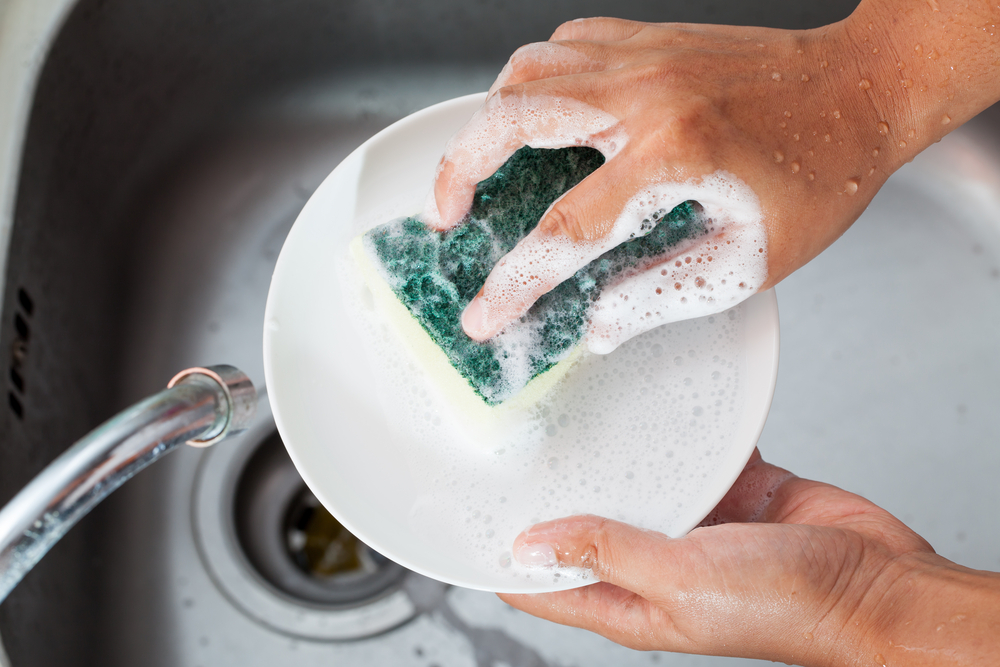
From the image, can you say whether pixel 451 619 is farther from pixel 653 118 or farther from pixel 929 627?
pixel 653 118

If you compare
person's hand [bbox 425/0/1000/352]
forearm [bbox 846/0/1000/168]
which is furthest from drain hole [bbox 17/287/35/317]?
forearm [bbox 846/0/1000/168]

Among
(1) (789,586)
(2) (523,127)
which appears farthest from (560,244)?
(1) (789,586)

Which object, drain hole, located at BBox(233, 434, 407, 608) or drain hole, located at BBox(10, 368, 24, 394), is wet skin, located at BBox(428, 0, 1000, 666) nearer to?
drain hole, located at BBox(233, 434, 407, 608)

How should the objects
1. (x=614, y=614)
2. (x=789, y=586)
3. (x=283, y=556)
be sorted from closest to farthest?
1. (x=789, y=586)
2. (x=614, y=614)
3. (x=283, y=556)

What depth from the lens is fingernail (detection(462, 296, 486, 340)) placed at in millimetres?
668

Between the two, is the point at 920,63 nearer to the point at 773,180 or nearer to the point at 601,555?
the point at 773,180

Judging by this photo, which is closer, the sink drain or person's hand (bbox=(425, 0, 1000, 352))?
person's hand (bbox=(425, 0, 1000, 352))

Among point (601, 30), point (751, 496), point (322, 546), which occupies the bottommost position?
point (751, 496)

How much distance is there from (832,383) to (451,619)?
2.24 ft

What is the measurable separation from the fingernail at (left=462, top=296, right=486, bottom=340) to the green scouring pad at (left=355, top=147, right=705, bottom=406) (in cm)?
2

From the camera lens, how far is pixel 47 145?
0.88m

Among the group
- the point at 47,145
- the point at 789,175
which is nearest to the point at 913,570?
the point at 789,175

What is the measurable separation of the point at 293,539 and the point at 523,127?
716 mm

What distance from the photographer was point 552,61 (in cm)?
70
